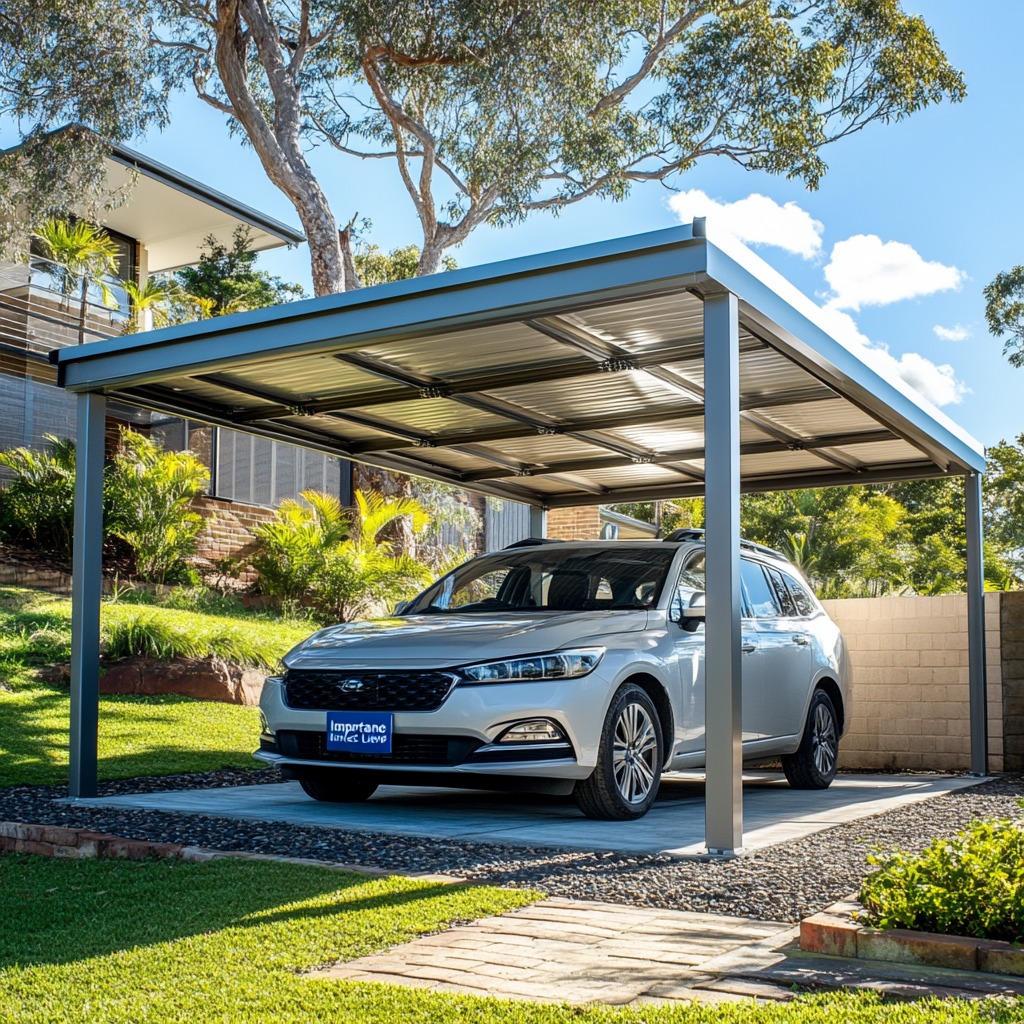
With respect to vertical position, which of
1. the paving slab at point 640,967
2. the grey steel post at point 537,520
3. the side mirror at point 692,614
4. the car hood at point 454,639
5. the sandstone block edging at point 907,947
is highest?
the grey steel post at point 537,520

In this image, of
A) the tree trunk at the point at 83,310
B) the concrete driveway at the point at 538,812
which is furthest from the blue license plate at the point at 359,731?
the tree trunk at the point at 83,310

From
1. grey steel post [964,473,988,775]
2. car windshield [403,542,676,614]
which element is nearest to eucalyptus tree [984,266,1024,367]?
grey steel post [964,473,988,775]

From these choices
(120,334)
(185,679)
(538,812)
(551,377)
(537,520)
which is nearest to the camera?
(538,812)

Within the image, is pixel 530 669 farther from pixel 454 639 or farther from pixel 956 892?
pixel 956 892

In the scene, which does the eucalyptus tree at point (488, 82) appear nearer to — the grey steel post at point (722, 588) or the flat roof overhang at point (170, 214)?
the flat roof overhang at point (170, 214)

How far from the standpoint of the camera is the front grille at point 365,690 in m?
6.78

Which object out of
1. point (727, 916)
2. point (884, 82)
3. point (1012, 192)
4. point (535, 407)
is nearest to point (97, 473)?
point (535, 407)

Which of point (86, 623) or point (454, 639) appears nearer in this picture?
point (454, 639)

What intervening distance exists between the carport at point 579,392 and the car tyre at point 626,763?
907mm

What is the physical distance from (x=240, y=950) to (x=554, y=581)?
4.57 metres

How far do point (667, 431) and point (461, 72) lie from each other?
10.6 meters

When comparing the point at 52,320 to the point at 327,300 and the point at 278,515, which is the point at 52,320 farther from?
the point at 327,300

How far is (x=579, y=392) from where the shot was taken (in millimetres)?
9070

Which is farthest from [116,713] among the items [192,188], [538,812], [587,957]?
[192,188]
